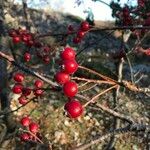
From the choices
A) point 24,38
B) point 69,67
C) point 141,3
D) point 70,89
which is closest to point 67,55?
point 69,67

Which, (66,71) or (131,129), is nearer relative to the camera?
(66,71)

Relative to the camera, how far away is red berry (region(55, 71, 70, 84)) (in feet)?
7.80

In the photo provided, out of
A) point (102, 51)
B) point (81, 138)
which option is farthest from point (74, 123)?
point (102, 51)

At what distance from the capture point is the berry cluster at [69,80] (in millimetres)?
2338

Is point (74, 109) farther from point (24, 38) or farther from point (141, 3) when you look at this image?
point (141, 3)

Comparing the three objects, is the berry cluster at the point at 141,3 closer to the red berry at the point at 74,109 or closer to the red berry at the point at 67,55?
the red berry at the point at 67,55

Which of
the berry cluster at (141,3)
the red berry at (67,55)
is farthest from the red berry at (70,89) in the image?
the berry cluster at (141,3)

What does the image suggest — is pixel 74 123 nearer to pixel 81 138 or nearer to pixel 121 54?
pixel 81 138

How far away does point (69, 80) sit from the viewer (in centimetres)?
243

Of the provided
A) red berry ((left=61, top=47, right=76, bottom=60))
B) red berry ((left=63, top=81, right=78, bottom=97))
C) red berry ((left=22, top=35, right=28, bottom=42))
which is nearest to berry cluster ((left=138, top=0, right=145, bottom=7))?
red berry ((left=22, top=35, right=28, bottom=42))

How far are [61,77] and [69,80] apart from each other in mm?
67

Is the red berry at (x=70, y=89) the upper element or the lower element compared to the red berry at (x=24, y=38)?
upper

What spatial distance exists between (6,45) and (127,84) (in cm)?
505

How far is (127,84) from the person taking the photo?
2434mm
